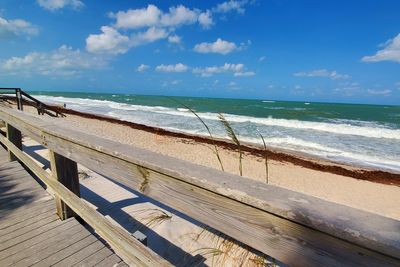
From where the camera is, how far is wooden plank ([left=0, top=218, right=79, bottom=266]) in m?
1.96

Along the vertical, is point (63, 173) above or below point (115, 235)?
above

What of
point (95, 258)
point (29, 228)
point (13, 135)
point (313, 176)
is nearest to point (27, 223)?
point (29, 228)

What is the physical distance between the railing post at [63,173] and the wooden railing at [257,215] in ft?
2.70

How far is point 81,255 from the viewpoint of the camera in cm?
200

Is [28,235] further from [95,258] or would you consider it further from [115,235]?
[115,235]

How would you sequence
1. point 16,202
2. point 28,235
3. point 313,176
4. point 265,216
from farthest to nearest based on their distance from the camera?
point 313,176 → point 16,202 → point 28,235 → point 265,216

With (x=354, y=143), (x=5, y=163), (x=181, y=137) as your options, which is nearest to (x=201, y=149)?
(x=181, y=137)

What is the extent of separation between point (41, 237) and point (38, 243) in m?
0.09

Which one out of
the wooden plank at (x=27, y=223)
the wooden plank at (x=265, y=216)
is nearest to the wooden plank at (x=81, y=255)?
the wooden plank at (x=27, y=223)

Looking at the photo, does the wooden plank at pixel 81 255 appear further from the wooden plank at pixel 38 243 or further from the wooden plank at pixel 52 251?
the wooden plank at pixel 38 243

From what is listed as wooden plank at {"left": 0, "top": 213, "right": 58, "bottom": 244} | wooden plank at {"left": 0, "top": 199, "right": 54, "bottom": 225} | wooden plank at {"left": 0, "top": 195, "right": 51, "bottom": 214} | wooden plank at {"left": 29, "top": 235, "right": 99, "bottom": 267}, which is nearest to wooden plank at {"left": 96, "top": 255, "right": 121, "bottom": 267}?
wooden plank at {"left": 29, "top": 235, "right": 99, "bottom": 267}

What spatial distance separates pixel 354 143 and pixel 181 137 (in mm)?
11253

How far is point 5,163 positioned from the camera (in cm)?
409

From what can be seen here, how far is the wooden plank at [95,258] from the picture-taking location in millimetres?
1912
